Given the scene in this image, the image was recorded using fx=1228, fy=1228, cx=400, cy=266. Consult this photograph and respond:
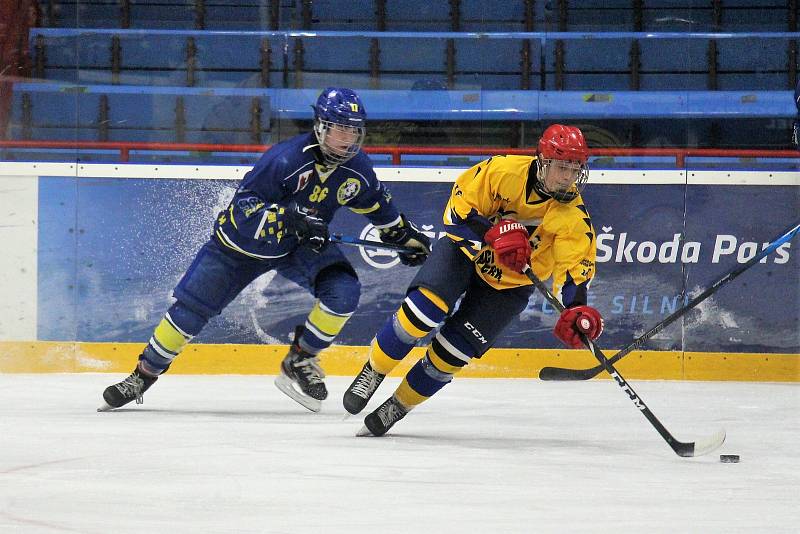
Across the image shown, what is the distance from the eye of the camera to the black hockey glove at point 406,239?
3988mm

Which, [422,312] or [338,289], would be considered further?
[338,289]

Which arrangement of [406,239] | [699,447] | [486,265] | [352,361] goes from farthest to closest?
[352,361] → [406,239] → [486,265] → [699,447]

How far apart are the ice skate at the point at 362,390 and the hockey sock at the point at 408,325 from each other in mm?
51

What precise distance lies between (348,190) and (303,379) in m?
0.63

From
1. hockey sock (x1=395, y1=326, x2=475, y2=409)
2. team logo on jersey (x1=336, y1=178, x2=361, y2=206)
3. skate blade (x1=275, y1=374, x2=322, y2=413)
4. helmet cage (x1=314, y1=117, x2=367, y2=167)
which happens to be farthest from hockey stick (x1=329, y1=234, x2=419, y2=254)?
hockey sock (x1=395, y1=326, x2=475, y2=409)

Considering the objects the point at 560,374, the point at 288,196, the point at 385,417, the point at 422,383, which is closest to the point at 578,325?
the point at 560,374

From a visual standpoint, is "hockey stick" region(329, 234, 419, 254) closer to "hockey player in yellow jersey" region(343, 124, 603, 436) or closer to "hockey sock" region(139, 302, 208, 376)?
"hockey sock" region(139, 302, 208, 376)

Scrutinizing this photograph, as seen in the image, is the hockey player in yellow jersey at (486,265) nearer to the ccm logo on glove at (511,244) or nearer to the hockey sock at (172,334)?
the ccm logo on glove at (511,244)

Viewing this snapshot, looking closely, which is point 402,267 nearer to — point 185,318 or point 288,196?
point 288,196

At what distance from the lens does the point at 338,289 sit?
3.90 m

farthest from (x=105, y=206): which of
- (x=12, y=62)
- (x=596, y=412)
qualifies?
(x=596, y=412)

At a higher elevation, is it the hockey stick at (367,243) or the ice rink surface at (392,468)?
the hockey stick at (367,243)

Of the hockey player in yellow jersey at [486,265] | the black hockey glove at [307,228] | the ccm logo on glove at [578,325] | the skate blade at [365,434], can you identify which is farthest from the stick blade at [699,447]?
the black hockey glove at [307,228]

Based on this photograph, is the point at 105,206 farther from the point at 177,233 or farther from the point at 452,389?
the point at 452,389
